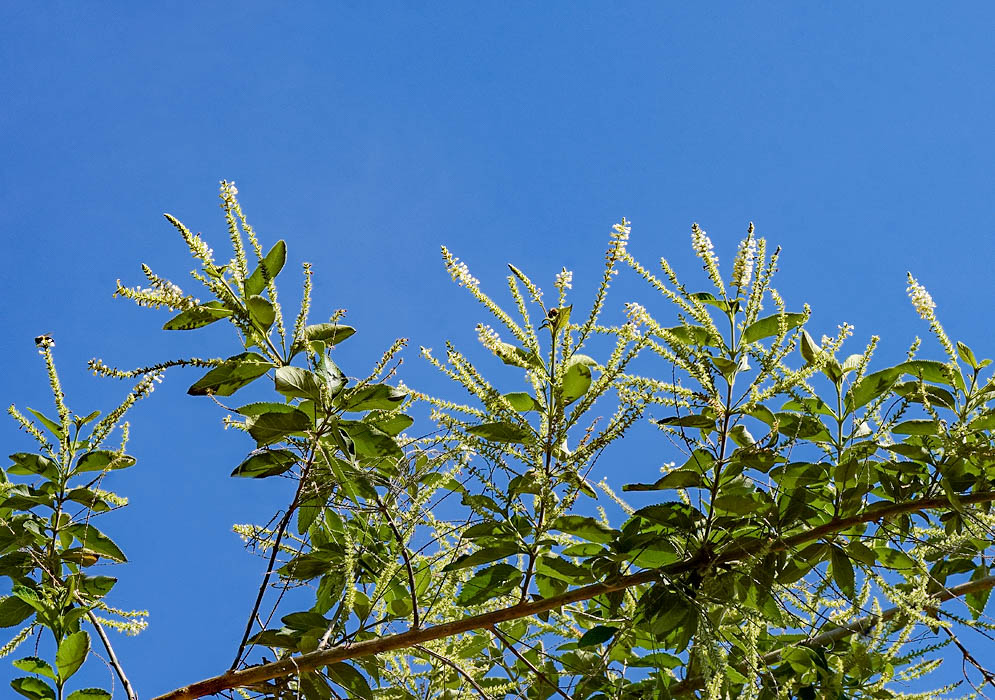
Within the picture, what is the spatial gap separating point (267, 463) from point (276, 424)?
0.18 metres

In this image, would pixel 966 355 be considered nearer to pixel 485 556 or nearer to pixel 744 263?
pixel 744 263

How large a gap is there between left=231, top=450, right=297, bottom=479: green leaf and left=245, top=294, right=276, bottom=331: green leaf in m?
0.31

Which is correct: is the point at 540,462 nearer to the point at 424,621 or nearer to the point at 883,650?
the point at 424,621

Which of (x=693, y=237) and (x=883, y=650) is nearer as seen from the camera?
(x=693, y=237)

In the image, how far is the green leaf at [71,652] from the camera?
2.13m

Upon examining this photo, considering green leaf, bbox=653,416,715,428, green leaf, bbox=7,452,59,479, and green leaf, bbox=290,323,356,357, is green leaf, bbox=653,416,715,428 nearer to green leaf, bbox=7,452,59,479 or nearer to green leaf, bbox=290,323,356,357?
green leaf, bbox=290,323,356,357

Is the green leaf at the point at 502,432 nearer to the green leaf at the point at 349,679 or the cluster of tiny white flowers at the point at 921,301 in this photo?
the green leaf at the point at 349,679

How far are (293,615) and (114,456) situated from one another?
2.14 ft

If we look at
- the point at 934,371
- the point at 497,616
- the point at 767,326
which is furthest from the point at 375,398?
the point at 934,371

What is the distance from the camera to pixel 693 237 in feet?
6.91

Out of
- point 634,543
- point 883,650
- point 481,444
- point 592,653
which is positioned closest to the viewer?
point 481,444

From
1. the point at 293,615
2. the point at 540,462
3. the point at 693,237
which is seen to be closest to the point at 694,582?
the point at 540,462

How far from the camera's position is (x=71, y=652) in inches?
84.1

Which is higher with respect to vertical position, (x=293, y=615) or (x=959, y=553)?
(x=293, y=615)
